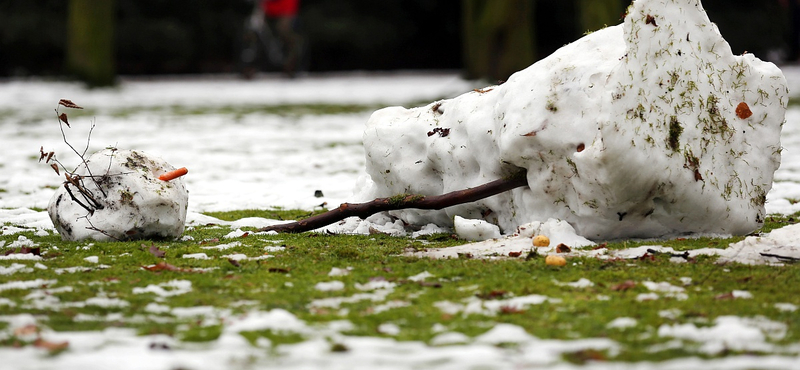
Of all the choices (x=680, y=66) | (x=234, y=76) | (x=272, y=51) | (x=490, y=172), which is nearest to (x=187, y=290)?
(x=490, y=172)

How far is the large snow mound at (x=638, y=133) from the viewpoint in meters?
4.99

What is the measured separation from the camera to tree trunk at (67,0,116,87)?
727 inches

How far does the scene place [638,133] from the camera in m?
4.92

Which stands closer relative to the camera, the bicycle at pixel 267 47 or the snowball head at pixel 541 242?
the snowball head at pixel 541 242

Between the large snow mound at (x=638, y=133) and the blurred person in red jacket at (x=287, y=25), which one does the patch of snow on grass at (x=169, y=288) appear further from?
the blurred person in red jacket at (x=287, y=25)

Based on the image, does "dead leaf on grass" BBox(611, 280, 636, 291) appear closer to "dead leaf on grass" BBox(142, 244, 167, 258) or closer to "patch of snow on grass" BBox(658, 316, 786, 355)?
"patch of snow on grass" BBox(658, 316, 786, 355)

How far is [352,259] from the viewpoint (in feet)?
16.0

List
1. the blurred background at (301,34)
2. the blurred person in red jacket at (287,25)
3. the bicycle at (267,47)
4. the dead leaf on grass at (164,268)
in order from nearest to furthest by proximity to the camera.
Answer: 1. the dead leaf on grass at (164,268)
2. the blurred person in red jacket at (287,25)
3. the bicycle at (267,47)
4. the blurred background at (301,34)

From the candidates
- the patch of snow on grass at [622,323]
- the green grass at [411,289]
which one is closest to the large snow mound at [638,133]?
the green grass at [411,289]

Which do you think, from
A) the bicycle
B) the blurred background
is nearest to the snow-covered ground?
the bicycle

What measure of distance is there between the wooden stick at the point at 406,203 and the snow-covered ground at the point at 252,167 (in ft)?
4.91

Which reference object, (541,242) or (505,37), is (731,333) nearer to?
(541,242)

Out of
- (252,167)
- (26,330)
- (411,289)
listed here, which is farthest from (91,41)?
(26,330)

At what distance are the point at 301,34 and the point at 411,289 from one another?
1921 cm
